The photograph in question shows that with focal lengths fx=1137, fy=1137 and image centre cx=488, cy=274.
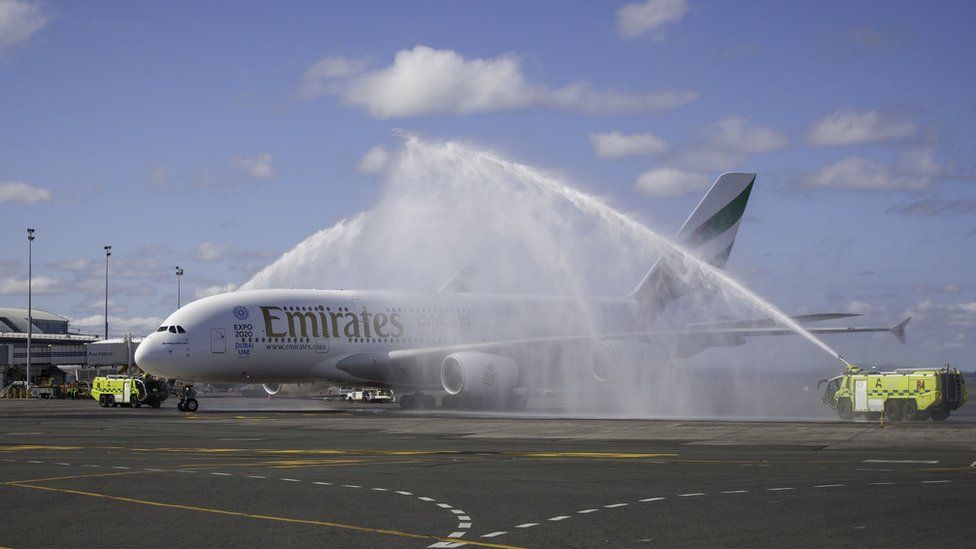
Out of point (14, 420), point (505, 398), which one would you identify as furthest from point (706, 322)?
point (14, 420)

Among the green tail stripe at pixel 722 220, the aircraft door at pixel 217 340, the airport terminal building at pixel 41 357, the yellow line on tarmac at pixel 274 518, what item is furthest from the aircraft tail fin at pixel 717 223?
the airport terminal building at pixel 41 357

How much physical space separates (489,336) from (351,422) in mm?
20274

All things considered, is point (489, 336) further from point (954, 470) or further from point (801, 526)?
point (801, 526)

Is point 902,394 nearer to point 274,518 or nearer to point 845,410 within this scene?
point 845,410

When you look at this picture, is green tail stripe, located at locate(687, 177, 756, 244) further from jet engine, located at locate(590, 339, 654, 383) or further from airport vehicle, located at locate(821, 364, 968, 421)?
airport vehicle, located at locate(821, 364, 968, 421)

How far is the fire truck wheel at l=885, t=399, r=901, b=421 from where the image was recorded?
4003cm

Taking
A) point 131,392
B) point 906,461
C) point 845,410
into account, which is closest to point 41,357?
point 131,392

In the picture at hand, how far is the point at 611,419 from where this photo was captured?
42.8 m

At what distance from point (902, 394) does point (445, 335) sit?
1032 inches

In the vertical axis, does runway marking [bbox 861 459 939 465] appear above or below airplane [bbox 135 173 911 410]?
below

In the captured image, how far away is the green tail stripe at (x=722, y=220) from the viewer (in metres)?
57.9

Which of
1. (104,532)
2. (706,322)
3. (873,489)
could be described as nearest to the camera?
(104,532)

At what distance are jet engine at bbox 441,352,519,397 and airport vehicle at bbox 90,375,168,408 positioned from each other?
791 inches

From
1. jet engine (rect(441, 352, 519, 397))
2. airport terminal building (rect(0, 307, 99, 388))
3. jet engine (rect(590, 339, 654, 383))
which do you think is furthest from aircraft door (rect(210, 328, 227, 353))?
airport terminal building (rect(0, 307, 99, 388))
